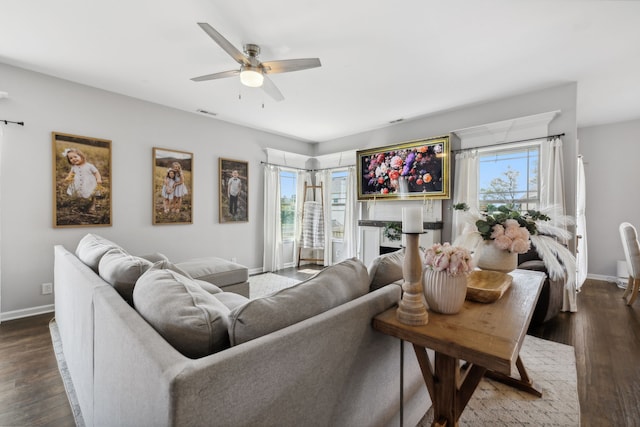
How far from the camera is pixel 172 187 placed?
3971 millimetres

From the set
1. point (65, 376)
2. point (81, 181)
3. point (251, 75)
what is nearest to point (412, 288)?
point (251, 75)

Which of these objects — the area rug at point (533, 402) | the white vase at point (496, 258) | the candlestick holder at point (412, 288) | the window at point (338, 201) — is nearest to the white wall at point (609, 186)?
the area rug at point (533, 402)

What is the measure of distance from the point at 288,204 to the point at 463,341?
4784 mm

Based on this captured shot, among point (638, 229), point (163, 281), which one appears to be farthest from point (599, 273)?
point (163, 281)

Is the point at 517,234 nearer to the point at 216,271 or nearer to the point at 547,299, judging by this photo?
the point at 547,299

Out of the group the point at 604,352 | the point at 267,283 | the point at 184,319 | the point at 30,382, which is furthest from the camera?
the point at 267,283

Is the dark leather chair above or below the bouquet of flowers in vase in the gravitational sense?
below

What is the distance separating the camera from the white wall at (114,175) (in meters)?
2.88

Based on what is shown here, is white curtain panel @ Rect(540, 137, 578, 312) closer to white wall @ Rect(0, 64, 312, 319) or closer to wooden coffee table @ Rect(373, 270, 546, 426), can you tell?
wooden coffee table @ Rect(373, 270, 546, 426)

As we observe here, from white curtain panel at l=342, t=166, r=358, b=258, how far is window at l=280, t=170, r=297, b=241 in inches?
42.5

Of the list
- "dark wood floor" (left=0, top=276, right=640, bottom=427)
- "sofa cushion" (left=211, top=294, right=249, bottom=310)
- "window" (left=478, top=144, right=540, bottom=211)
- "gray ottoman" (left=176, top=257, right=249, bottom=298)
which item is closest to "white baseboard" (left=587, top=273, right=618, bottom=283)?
"dark wood floor" (left=0, top=276, right=640, bottom=427)

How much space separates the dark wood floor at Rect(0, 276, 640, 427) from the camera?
160 centimetres

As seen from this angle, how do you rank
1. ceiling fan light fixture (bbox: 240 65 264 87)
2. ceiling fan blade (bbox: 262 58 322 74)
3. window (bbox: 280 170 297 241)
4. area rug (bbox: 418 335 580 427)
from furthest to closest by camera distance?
1. window (bbox: 280 170 297 241)
2. ceiling fan light fixture (bbox: 240 65 264 87)
3. ceiling fan blade (bbox: 262 58 322 74)
4. area rug (bbox: 418 335 580 427)

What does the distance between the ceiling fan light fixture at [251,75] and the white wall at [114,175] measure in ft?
6.95
